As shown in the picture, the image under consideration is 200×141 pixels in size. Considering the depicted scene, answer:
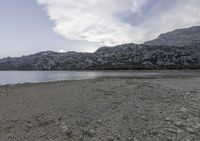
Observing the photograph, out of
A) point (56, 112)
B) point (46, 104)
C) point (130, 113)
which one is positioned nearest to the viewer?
point (130, 113)

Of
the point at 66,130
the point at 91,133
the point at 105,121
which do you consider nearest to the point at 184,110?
the point at 105,121

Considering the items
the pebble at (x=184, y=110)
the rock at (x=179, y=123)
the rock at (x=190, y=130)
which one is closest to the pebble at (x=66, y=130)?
the rock at (x=179, y=123)

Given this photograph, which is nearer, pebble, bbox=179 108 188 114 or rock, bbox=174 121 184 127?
rock, bbox=174 121 184 127

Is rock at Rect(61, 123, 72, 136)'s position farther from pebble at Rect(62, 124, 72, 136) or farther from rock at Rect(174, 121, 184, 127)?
rock at Rect(174, 121, 184, 127)

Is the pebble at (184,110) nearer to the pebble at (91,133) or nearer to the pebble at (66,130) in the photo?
the pebble at (91,133)

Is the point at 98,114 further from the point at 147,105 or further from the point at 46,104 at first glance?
the point at 46,104

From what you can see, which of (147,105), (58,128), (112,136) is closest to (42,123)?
(58,128)

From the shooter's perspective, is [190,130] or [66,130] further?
[66,130]

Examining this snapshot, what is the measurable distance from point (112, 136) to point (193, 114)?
5.03m

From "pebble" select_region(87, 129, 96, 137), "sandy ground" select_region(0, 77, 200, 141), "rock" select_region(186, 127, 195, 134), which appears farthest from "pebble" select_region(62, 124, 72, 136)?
"rock" select_region(186, 127, 195, 134)

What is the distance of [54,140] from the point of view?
939 centimetres

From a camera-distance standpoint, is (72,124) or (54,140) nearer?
(54,140)

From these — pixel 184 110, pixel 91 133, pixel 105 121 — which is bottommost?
pixel 91 133

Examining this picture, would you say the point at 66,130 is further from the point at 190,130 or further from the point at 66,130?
the point at 190,130
